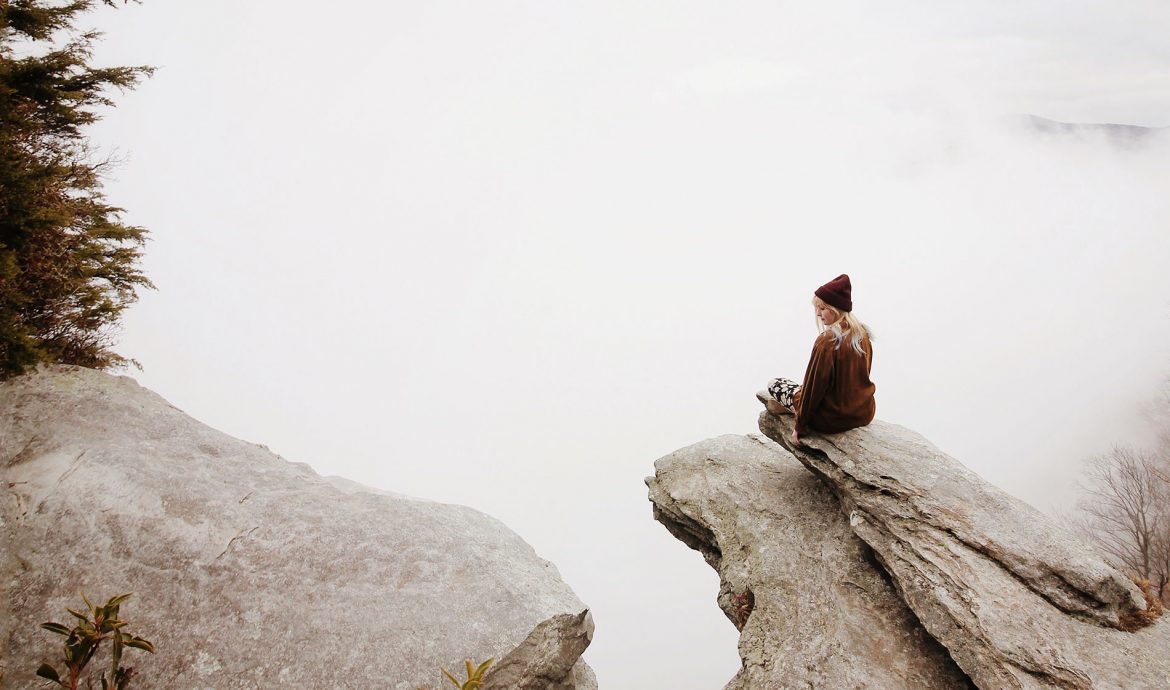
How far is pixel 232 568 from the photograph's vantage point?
31.6ft

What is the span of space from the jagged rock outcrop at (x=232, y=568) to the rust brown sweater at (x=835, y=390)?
6.34 meters

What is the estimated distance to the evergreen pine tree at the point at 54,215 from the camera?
10180mm

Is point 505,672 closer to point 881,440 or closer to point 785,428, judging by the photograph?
point 785,428

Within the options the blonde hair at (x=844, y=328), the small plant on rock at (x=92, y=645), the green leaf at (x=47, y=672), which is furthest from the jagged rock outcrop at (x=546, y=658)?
the blonde hair at (x=844, y=328)

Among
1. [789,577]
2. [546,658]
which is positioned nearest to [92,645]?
[546,658]

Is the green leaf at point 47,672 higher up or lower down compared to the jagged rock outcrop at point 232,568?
lower down

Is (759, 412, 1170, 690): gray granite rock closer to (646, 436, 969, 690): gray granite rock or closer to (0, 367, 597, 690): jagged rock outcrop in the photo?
(646, 436, 969, 690): gray granite rock

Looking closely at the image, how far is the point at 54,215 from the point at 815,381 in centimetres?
1516

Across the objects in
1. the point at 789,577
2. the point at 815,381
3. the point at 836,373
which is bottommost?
the point at 789,577

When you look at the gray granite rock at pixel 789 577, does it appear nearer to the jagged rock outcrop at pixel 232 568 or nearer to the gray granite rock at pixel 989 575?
the gray granite rock at pixel 989 575

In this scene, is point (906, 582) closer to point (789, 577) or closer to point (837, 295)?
point (789, 577)

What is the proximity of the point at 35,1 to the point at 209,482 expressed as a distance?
1114cm

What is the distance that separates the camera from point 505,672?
937 cm

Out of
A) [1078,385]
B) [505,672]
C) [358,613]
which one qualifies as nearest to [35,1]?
[358,613]
